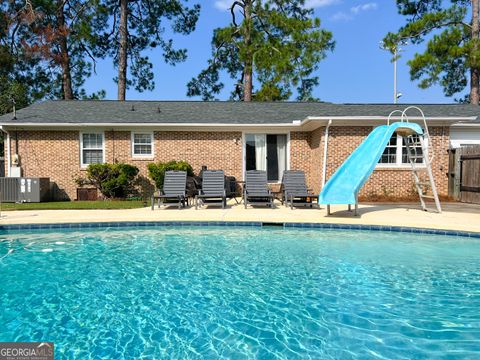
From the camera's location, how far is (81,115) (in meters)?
14.8

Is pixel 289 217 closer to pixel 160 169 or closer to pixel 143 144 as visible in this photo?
pixel 160 169

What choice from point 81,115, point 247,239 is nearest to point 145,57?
point 81,115

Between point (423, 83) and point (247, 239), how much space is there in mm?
19532

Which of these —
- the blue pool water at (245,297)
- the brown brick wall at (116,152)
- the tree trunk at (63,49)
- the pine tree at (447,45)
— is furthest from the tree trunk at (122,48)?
the pine tree at (447,45)

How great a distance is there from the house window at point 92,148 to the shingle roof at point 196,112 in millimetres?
679

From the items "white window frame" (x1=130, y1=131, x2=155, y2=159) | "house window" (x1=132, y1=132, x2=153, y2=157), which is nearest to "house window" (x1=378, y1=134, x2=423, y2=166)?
"white window frame" (x1=130, y1=131, x2=155, y2=159)

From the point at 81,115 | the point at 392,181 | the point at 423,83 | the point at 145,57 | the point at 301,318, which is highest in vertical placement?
the point at 145,57

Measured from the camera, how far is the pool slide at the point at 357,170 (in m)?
8.77

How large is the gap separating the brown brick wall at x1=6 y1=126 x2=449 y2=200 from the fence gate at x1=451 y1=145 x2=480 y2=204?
527 millimetres

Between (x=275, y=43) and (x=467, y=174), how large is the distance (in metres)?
14.4

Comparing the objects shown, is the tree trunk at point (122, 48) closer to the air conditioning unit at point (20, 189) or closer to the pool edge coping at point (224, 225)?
the air conditioning unit at point (20, 189)

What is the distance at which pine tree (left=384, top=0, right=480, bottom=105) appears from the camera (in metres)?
20.3

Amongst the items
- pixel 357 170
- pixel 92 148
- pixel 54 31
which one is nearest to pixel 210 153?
pixel 92 148

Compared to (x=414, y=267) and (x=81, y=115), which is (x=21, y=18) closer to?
(x=81, y=115)
